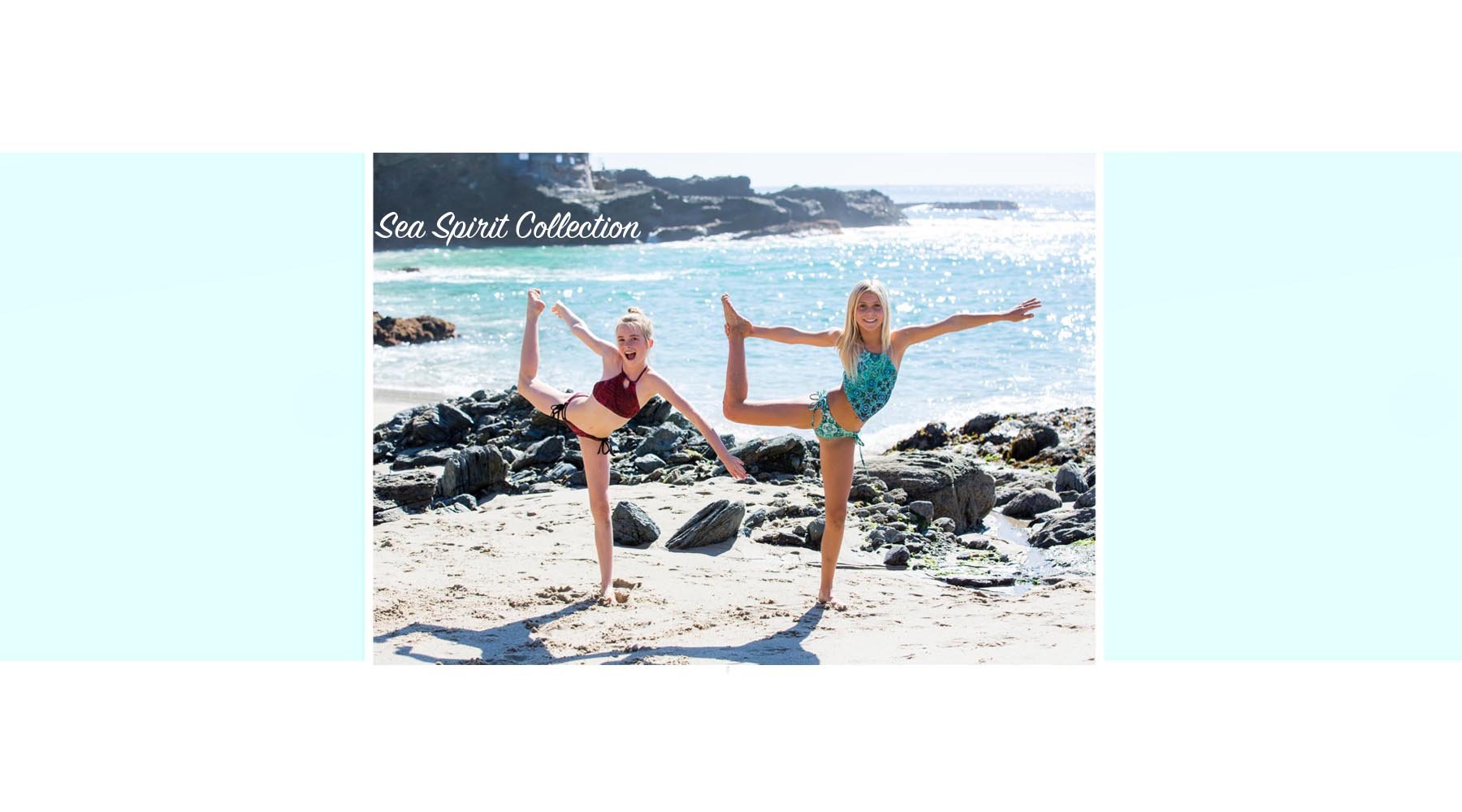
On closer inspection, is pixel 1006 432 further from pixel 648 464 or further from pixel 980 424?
pixel 648 464

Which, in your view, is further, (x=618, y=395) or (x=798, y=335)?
(x=618, y=395)

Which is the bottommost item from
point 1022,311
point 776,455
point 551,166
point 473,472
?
point 473,472

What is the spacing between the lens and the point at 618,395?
595 cm

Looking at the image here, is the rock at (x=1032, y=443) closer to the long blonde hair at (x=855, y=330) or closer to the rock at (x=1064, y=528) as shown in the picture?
the rock at (x=1064, y=528)

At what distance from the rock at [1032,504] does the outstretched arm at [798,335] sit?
2483 mm

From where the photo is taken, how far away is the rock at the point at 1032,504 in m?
7.60

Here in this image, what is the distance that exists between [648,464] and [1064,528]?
9.33 ft

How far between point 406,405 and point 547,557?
2908mm

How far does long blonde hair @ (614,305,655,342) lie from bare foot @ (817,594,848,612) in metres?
1.58

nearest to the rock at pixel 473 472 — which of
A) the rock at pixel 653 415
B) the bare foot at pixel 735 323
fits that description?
the rock at pixel 653 415

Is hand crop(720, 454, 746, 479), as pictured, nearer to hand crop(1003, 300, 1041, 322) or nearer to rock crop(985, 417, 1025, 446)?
hand crop(1003, 300, 1041, 322)

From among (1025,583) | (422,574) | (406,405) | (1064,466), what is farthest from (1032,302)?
(406,405)

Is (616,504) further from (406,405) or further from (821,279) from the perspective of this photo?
(406,405)

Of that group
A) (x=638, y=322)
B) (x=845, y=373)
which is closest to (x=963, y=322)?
(x=845, y=373)
